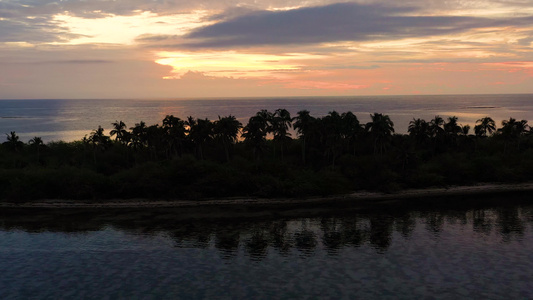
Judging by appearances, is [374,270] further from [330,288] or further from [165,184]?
[165,184]

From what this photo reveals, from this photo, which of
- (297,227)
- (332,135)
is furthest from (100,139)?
(297,227)

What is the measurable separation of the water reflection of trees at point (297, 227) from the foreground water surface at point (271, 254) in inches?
5.8

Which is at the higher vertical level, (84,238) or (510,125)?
(510,125)

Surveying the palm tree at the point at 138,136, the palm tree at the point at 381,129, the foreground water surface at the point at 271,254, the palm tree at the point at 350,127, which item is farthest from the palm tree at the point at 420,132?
the palm tree at the point at 138,136

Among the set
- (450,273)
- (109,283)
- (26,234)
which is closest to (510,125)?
(450,273)

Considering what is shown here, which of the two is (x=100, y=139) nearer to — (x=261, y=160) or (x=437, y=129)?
(x=261, y=160)

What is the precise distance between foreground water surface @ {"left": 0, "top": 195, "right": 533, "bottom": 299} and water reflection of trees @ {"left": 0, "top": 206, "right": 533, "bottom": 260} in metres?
0.15

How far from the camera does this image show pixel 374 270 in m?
40.6

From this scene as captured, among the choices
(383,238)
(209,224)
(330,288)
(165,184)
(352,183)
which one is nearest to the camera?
(330,288)

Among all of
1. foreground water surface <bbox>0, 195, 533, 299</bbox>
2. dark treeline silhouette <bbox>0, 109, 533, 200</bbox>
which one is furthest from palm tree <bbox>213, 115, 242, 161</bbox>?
foreground water surface <bbox>0, 195, 533, 299</bbox>

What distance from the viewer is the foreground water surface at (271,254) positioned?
3669 cm

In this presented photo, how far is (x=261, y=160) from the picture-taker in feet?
266

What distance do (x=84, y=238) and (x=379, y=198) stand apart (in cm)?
4943

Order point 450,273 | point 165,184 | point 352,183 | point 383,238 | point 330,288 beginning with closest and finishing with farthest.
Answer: point 330,288
point 450,273
point 383,238
point 165,184
point 352,183
